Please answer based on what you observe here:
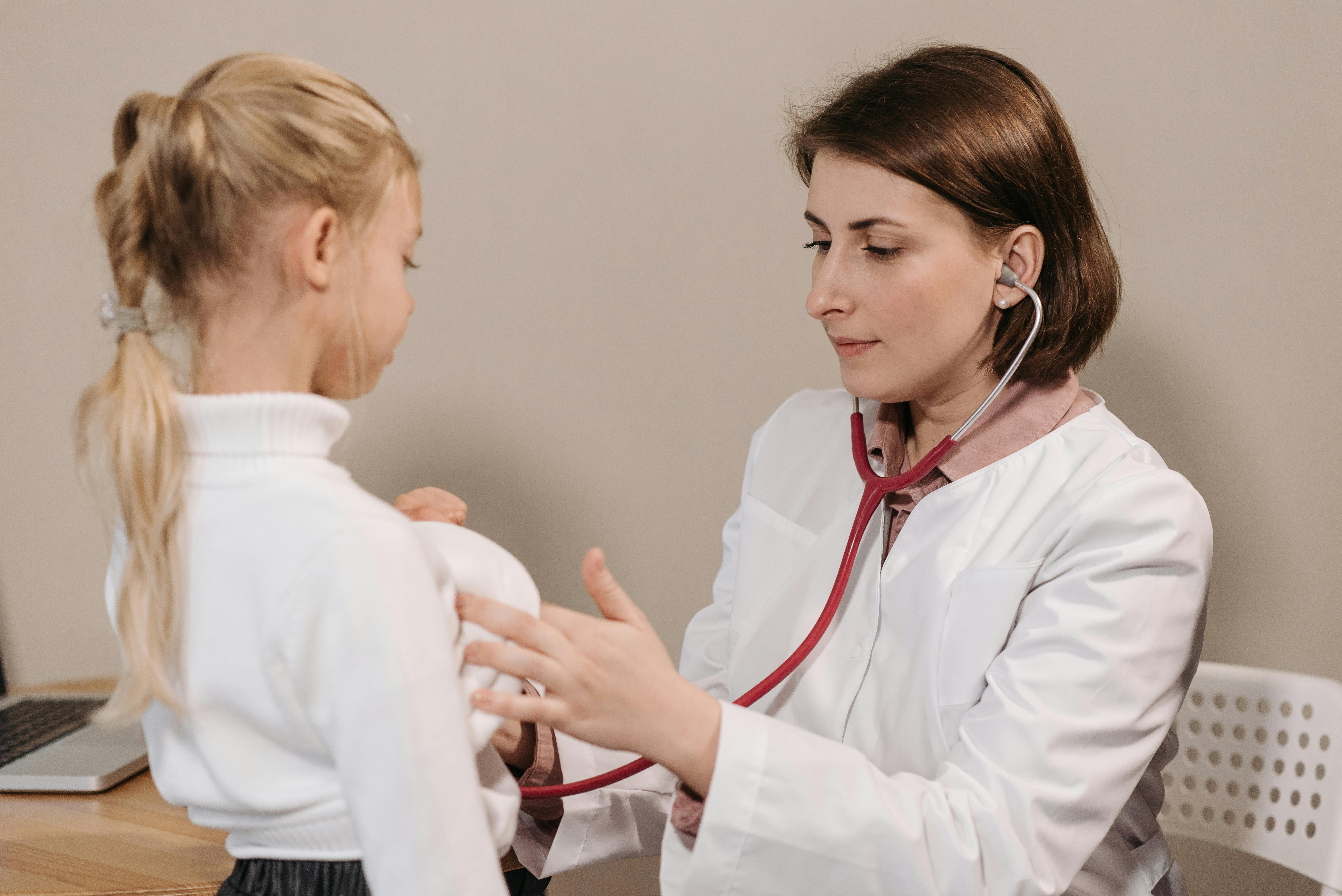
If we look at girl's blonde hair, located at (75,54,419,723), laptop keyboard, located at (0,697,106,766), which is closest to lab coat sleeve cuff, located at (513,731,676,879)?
girl's blonde hair, located at (75,54,419,723)

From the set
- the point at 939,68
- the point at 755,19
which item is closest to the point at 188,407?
the point at 939,68

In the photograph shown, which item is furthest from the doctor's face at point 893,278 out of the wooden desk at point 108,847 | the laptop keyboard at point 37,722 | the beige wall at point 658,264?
the laptop keyboard at point 37,722

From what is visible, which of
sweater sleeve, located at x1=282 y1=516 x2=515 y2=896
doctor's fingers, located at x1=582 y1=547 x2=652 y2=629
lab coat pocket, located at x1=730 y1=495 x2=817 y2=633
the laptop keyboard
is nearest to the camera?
sweater sleeve, located at x1=282 y1=516 x2=515 y2=896

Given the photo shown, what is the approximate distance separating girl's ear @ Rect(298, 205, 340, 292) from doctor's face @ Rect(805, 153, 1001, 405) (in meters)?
0.50

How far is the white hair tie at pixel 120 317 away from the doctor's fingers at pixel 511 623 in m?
0.28

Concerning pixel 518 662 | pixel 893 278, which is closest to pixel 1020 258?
pixel 893 278

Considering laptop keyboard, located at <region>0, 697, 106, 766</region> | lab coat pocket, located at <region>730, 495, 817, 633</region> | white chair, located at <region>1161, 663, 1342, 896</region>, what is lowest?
laptop keyboard, located at <region>0, 697, 106, 766</region>

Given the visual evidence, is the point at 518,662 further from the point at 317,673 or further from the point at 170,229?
the point at 170,229

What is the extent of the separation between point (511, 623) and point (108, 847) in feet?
2.16

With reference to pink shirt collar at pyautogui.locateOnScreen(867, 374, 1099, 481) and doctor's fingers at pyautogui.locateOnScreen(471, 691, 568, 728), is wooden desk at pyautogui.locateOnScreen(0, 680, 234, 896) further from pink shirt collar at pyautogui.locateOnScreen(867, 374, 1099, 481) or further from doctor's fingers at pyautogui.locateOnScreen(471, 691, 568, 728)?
pink shirt collar at pyautogui.locateOnScreen(867, 374, 1099, 481)

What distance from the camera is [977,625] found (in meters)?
0.96

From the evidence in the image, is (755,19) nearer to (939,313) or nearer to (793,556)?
(939,313)

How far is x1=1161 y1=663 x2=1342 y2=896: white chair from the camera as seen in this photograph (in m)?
1.04

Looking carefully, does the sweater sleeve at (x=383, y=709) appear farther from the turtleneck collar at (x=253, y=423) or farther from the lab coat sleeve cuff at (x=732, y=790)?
the lab coat sleeve cuff at (x=732, y=790)
